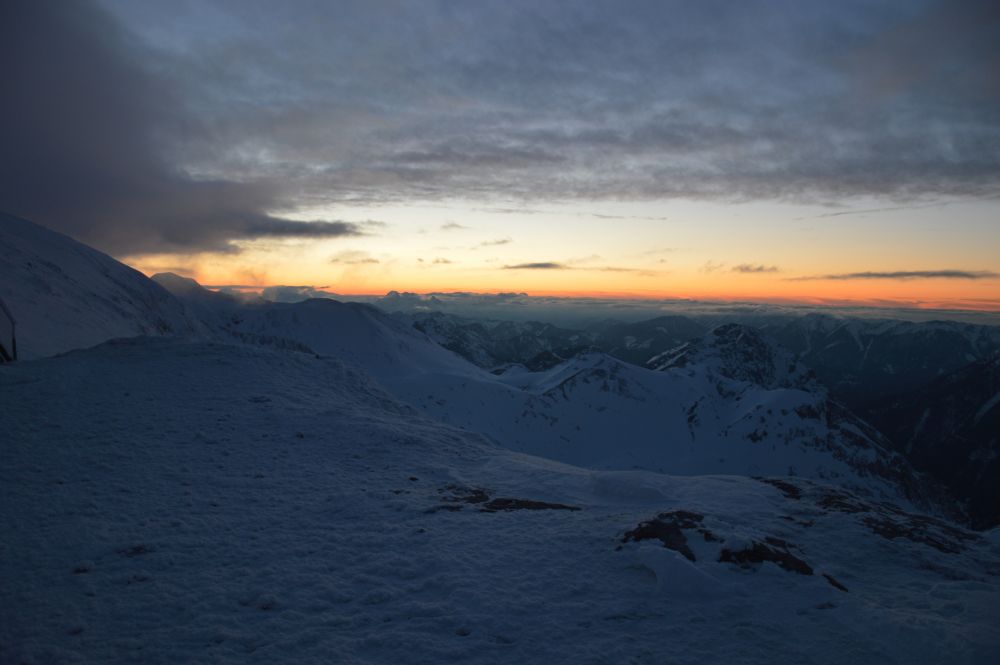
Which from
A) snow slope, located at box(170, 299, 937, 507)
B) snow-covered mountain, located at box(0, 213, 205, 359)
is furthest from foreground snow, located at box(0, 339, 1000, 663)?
snow slope, located at box(170, 299, 937, 507)

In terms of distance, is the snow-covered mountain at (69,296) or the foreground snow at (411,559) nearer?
the foreground snow at (411,559)

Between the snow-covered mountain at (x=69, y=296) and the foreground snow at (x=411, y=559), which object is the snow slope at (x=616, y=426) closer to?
the snow-covered mountain at (x=69, y=296)

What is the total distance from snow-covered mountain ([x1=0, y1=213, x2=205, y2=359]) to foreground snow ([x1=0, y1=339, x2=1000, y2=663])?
896 inches

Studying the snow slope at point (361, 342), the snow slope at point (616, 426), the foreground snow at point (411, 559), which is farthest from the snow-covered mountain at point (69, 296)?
the snow slope at point (361, 342)

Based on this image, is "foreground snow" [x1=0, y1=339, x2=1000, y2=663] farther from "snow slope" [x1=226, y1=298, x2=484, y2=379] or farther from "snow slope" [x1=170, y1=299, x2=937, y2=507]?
"snow slope" [x1=226, y1=298, x2=484, y2=379]

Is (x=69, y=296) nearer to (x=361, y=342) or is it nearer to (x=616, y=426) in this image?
(x=361, y=342)

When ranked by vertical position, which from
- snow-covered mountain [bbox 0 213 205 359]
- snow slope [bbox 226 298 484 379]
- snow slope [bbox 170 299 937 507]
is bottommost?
snow slope [bbox 170 299 937 507]

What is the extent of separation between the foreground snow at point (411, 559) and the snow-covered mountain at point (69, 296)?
22.8 meters

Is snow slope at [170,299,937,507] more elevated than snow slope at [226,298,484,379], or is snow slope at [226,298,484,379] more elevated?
snow slope at [226,298,484,379]

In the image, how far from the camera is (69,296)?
185 ft

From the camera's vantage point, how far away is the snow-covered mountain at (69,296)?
Result: 132 ft

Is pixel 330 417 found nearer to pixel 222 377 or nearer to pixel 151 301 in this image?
pixel 222 377

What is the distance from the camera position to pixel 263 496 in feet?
46.9

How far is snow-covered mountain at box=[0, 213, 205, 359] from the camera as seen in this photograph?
4034cm
